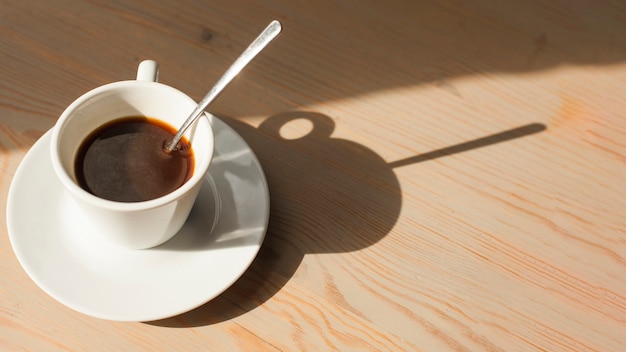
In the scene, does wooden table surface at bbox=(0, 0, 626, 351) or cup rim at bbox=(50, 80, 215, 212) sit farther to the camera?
wooden table surface at bbox=(0, 0, 626, 351)

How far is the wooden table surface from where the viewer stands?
0.79m

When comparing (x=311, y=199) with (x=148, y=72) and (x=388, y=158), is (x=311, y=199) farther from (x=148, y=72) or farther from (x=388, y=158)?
(x=148, y=72)

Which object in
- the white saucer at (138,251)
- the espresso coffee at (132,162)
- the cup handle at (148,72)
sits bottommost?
the white saucer at (138,251)

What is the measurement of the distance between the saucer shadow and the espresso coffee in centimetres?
14

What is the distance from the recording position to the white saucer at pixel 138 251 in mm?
720

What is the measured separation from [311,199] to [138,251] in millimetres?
216

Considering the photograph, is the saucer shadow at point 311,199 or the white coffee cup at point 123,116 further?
the saucer shadow at point 311,199

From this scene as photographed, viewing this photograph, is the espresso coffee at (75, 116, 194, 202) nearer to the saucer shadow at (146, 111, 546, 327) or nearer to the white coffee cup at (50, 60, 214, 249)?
the white coffee cup at (50, 60, 214, 249)

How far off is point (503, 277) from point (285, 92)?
358 mm

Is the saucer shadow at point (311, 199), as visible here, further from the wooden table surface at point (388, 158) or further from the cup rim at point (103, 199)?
the cup rim at point (103, 199)

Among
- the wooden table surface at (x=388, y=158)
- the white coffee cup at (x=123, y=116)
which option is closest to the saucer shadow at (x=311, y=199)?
the wooden table surface at (x=388, y=158)

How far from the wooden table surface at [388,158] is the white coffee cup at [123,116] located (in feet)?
0.37

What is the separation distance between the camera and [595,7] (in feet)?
3.55

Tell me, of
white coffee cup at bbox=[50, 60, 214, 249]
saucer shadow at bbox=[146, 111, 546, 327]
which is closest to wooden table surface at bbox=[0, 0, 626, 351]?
saucer shadow at bbox=[146, 111, 546, 327]
